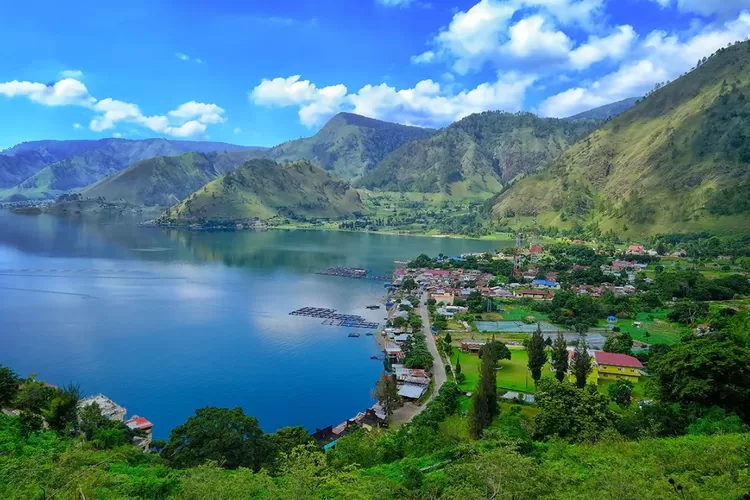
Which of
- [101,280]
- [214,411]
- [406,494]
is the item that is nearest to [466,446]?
[406,494]

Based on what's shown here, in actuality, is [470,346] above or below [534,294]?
below

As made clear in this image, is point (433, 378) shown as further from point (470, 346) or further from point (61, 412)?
point (61, 412)

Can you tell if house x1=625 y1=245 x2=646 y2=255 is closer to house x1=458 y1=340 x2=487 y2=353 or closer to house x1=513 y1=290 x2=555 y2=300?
house x1=513 y1=290 x2=555 y2=300

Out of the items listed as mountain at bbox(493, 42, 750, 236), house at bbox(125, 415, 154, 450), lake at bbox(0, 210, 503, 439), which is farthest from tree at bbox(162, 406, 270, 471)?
mountain at bbox(493, 42, 750, 236)

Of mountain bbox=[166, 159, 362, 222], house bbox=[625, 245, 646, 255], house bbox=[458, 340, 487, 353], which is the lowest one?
house bbox=[458, 340, 487, 353]

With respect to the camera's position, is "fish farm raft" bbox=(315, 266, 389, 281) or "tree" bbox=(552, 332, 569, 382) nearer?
"tree" bbox=(552, 332, 569, 382)

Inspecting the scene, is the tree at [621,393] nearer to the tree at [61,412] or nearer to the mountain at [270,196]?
the tree at [61,412]

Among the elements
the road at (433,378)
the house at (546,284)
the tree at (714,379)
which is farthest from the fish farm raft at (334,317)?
the tree at (714,379)

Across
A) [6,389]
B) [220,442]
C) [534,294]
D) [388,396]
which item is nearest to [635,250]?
[534,294]
